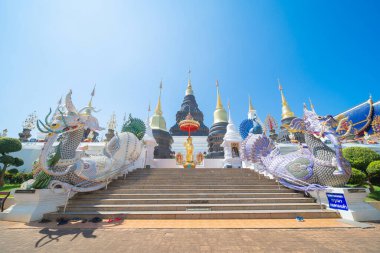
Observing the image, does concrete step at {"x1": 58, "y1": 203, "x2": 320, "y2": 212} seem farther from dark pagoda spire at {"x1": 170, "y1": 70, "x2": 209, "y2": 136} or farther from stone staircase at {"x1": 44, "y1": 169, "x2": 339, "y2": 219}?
dark pagoda spire at {"x1": 170, "y1": 70, "x2": 209, "y2": 136}

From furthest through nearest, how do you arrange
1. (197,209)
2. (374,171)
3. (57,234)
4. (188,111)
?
1. (188,111)
2. (374,171)
3. (197,209)
4. (57,234)

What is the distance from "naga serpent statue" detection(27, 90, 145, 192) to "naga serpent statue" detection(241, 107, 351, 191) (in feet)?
25.2

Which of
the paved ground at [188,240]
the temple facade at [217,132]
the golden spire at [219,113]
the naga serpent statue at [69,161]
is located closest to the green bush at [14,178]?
the naga serpent statue at [69,161]

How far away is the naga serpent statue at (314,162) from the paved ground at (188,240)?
177cm

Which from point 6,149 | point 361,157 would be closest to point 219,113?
point 361,157

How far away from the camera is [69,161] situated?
6.34m

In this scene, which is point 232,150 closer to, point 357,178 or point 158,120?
point 357,178

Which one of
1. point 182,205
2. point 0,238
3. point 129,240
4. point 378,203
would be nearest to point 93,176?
point 0,238

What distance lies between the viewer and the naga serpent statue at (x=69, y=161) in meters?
5.88

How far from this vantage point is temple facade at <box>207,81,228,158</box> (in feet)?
87.3

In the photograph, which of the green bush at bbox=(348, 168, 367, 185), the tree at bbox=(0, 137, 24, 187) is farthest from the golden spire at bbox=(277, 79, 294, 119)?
the tree at bbox=(0, 137, 24, 187)

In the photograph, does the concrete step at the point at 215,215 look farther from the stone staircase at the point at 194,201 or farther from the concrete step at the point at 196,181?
the concrete step at the point at 196,181

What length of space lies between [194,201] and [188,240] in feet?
9.35

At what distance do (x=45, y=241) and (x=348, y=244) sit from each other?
239 inches
